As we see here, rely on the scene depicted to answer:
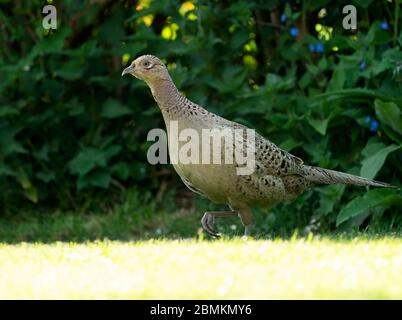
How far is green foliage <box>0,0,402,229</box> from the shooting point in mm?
8234

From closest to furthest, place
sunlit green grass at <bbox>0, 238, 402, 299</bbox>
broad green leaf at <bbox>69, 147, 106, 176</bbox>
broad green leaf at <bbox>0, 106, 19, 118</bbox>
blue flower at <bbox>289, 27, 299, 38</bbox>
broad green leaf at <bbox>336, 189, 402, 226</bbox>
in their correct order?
1. sunlit green grass at <bbox>0, 238, 402, 299</bbox>
2. broad green leaf at <bbox>336, 189, 402, 226</bbox>
3. blue flower at <bbox>289, 27, 299, 38</bbox>
4. broad green leaf at <bbox>0, 106, 19, 118</bbox>
5. broad green leaf at <bbox>69, 147, 106, 176</bbox>

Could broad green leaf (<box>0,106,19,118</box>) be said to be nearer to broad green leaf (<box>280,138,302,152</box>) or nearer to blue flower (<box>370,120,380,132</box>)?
broad green leaf (<box>280,138,302,152</box>)

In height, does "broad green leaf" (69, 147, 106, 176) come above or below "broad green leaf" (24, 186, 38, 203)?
above

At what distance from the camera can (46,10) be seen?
32.3 feet

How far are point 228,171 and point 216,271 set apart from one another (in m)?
2.03

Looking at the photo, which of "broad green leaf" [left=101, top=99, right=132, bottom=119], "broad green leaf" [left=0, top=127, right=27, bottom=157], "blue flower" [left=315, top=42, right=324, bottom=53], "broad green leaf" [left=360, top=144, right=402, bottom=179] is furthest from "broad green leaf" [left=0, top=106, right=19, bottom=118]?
"broad green leaf" [left=360, top=144, right=402, bottom=179]

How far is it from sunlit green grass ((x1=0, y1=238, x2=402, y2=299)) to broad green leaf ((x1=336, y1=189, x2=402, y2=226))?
4.71 feet

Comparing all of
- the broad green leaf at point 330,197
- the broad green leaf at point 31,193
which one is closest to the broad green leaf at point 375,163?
the broad green leaf at point 330,197

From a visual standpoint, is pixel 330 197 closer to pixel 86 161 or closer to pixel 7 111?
pixel 86 161

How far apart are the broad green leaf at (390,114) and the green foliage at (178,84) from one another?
0.25m

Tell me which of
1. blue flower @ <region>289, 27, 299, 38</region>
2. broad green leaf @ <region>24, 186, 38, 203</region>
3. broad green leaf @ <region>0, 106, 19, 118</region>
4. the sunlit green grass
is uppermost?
blue flower @ <region>289, 27, 299, 38</region>

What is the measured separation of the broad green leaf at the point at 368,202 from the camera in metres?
7.43

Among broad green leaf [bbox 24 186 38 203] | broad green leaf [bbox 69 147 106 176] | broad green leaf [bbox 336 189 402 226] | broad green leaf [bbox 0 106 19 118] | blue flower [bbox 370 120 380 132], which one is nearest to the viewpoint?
broad green leaf [bbox 336 189 402 226]

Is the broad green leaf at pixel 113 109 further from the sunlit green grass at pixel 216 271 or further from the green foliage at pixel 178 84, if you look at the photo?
the sunlit green grass at pixel 216 271
